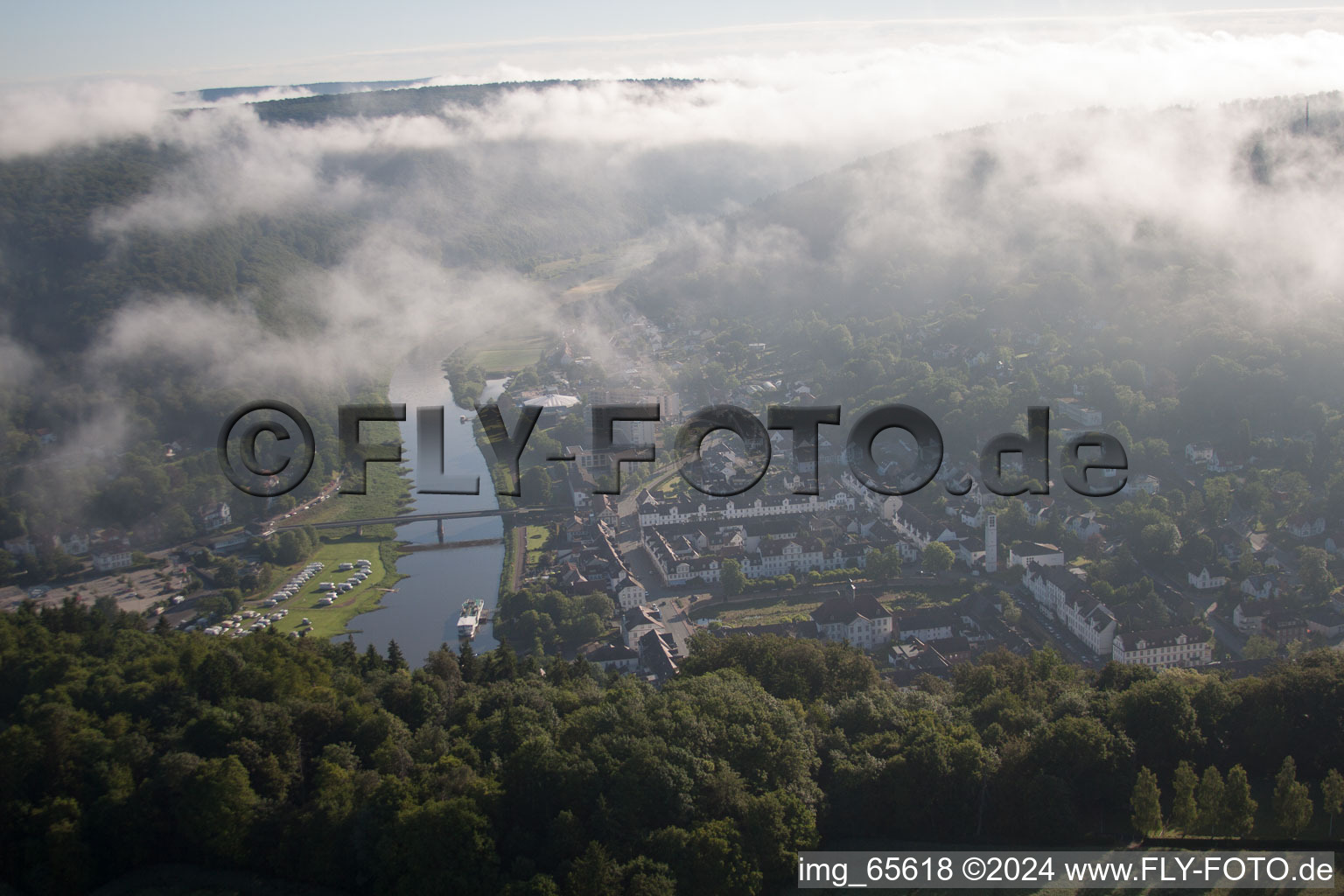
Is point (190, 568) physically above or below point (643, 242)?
below

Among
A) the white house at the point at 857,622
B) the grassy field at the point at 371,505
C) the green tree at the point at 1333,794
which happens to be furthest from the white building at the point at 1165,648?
the grassy field at the point at 371,505

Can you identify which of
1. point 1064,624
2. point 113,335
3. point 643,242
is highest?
point 643,242

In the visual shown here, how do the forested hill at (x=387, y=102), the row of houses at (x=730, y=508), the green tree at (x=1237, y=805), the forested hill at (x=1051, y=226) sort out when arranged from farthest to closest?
the forested hill at (x=387, y=102)
the forested hill at (x=1051, y=226)
the row of houses at (x=730, y=508)
the green tree at (x=1237, y=805)

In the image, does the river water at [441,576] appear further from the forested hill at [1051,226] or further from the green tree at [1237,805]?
the forested hill at [1051,226]

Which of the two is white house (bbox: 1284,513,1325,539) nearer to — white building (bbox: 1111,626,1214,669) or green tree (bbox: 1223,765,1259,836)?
white building (bbox: 1111,626,1214,669)

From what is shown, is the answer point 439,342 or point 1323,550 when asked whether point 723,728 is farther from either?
point 439,342

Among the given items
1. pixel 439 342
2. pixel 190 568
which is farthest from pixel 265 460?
→ pixel 439 342

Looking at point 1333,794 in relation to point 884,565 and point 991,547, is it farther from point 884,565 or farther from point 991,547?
point 991,547
